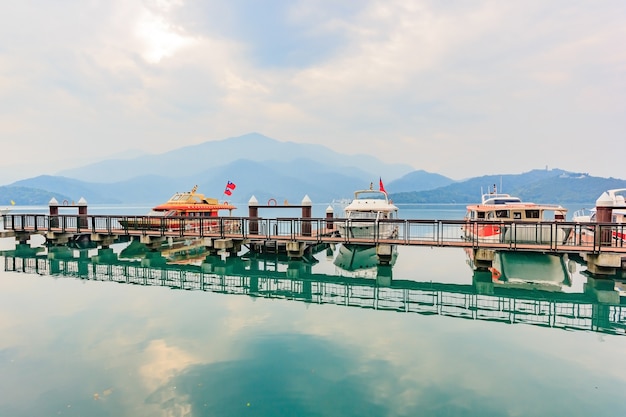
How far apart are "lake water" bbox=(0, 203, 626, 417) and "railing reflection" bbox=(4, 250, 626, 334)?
0.10 metres

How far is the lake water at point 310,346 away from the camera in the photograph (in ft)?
21.6

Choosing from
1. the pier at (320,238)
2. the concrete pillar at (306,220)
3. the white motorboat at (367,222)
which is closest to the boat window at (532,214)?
the pier at (320,238)

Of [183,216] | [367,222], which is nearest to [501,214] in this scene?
[367,222]

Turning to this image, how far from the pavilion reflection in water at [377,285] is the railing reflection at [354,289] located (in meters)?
0.03

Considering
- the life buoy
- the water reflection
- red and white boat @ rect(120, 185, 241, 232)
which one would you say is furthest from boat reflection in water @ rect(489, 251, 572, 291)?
red and white boat @ rect(120, 185, 241, 232)

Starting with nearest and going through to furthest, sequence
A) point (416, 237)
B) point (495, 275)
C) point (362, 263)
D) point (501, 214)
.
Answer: point (495, 275)
point (501, 214)
point (362, 263)
point (416, 237)

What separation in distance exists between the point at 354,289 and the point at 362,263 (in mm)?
5815

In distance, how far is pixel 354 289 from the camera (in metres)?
15.3

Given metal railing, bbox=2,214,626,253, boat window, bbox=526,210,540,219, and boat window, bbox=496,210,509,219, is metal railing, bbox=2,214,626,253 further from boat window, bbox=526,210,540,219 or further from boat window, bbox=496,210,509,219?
boat window, bbox=496,210,509,219

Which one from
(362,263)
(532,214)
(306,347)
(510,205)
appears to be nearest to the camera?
(306,347)

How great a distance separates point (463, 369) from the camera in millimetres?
→ 7812

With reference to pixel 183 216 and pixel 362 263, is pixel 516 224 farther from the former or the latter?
pixel 183 216

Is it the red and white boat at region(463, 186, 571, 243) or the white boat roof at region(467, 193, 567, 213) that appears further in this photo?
the white boat roof at region(467, 193, 567, 213)

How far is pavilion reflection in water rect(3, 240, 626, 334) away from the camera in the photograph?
39.2 ft
